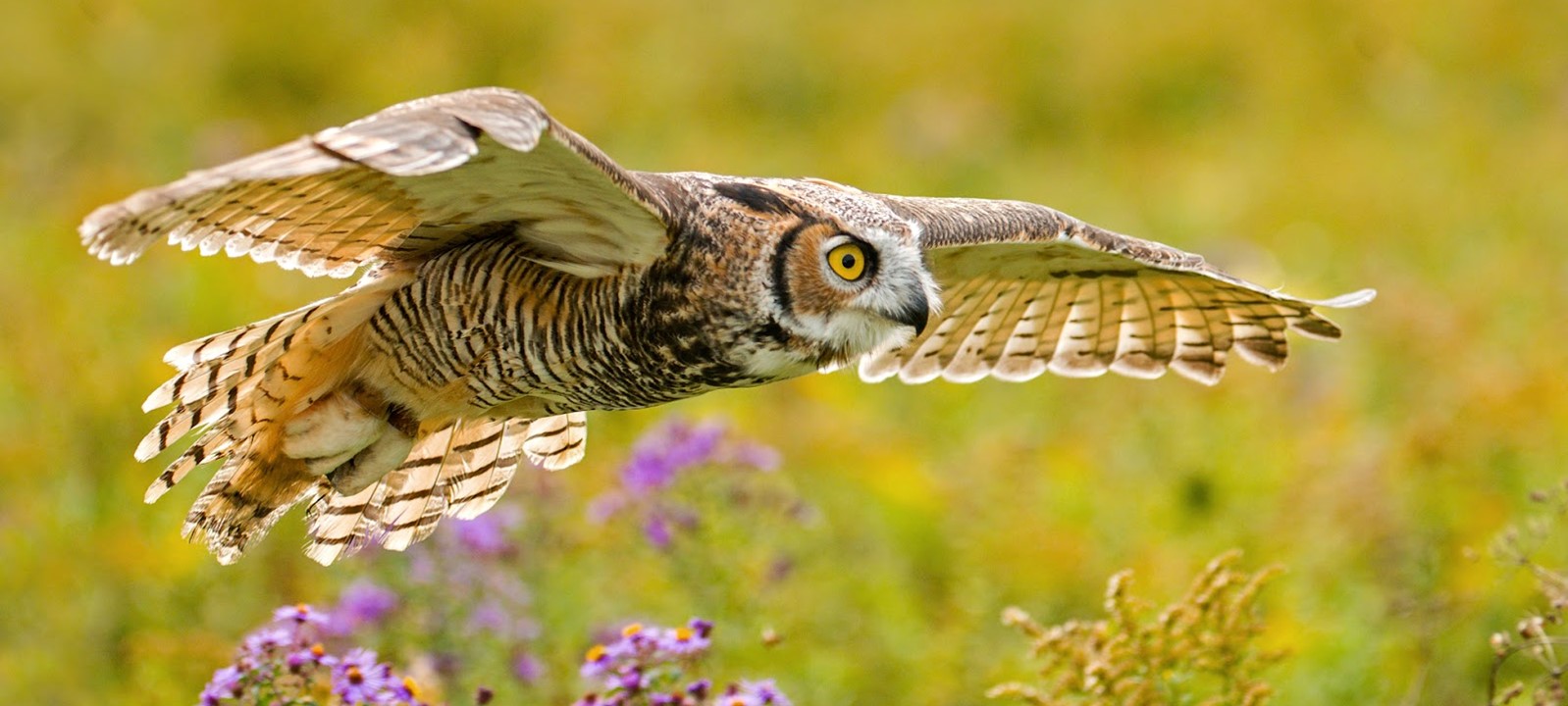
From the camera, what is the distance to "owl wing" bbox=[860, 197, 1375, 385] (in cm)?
405

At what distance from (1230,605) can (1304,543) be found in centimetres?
209

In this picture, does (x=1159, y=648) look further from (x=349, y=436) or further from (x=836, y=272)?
(x=349, y=436)

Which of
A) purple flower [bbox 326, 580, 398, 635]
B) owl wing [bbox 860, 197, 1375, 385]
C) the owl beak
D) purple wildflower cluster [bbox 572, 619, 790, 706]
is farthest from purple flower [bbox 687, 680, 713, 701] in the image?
owl wing [bbox 860, 197, 1375, 385]

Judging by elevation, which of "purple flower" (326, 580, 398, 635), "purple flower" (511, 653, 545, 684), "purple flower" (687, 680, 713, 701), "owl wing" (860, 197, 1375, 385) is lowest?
"purple flower" (687, 680, 713, 701)

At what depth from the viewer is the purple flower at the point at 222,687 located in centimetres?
267

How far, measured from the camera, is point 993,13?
12812 millimetres

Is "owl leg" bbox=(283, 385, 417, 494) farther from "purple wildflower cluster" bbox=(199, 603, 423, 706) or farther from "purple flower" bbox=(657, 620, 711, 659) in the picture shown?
"purple flower" bbox=(657, 620, 711, 659)

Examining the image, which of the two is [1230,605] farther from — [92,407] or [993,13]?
[993,13]

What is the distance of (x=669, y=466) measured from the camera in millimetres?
3881

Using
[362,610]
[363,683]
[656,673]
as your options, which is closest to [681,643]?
[656,673]

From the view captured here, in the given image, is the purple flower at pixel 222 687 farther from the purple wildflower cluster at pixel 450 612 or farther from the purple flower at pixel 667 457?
the purple flower at pixel 667 457

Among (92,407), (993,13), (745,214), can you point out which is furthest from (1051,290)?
(993,13)

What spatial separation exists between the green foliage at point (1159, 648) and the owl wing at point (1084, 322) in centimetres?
104

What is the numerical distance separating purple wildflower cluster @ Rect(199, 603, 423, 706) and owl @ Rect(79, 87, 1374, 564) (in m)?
0.63
